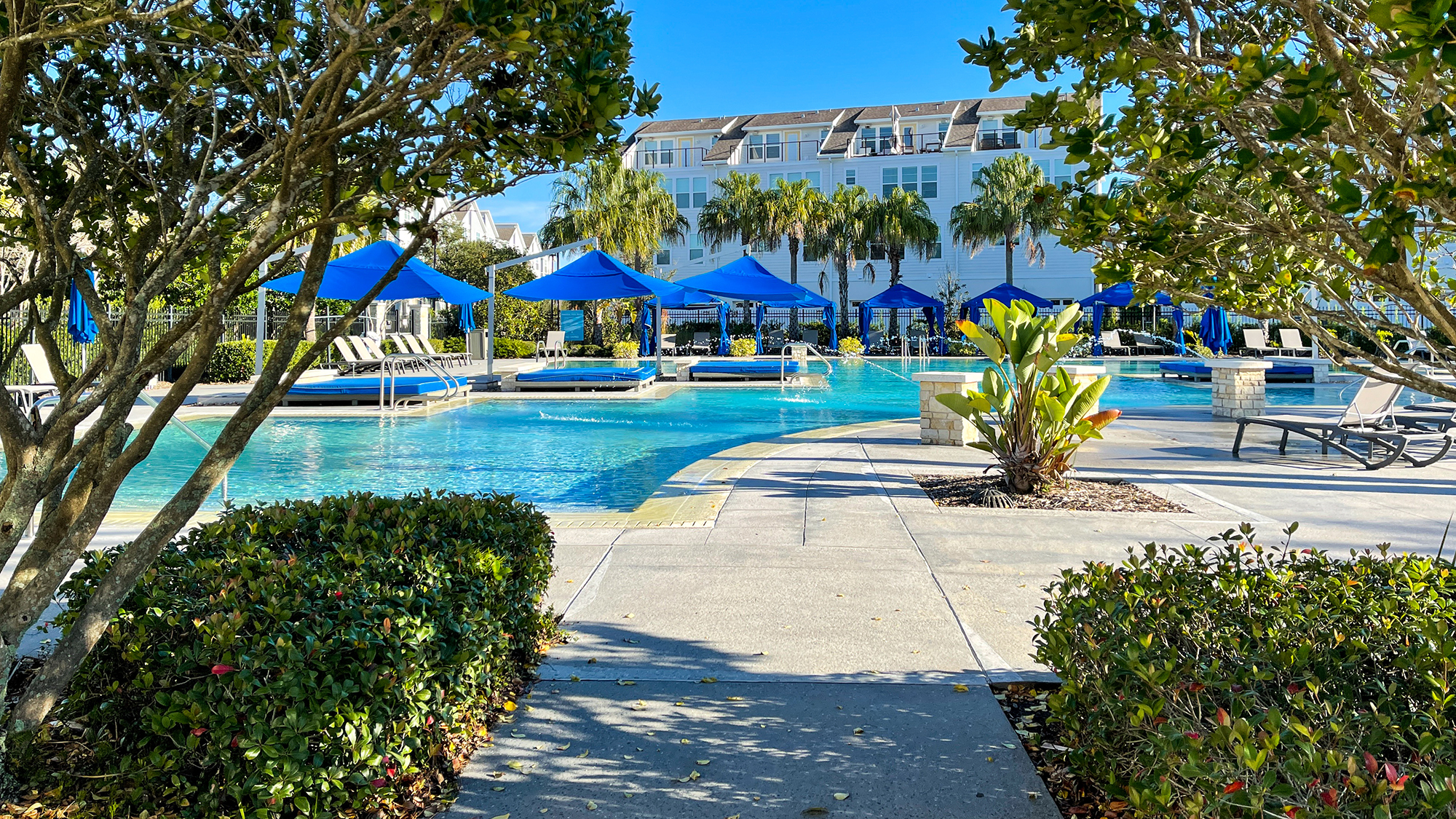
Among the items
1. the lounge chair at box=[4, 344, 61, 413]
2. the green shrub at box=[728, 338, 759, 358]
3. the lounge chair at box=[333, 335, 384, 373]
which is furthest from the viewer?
the green shrub at box=[728, 338, 759, 358]

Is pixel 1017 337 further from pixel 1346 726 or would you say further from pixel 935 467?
pixel 1346 726

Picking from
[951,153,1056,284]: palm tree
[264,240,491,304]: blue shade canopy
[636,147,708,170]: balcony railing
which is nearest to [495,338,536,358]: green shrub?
[264,240,491,304]: blue shade canopy

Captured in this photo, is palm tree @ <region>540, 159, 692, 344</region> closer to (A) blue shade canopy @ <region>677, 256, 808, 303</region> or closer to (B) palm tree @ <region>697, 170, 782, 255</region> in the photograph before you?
(B) palm tree @ <region>697, 170, 782, 255</region>

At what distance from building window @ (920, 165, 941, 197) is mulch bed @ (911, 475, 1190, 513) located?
1740 inches

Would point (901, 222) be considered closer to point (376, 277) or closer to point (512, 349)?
point (512, 349)

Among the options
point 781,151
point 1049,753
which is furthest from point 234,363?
point 781,151

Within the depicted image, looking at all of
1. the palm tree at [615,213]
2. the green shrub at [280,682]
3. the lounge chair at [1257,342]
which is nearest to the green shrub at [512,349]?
the palm tree at [615,213]

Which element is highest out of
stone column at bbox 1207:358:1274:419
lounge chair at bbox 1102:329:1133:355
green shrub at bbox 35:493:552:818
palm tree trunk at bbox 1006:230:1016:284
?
→ palm tree trunk at bbox 1006:230:1016:284

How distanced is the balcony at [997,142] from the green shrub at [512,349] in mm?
25700

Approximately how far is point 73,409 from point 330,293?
15775 millimetres

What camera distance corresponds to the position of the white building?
50.0m

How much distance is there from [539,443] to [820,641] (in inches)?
399

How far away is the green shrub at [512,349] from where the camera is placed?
38406 millimetres

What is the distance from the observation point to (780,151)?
177ft
